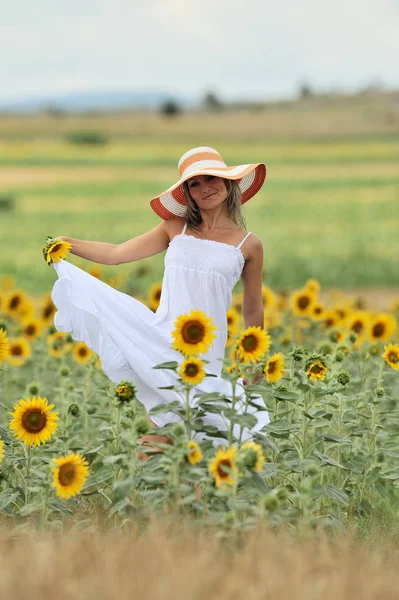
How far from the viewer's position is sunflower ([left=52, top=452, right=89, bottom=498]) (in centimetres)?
361

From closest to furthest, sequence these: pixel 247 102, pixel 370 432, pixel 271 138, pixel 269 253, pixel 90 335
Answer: pixel 90 335, pixel 370 432, pixel 269 253, pixel 271 138, pixel 247 102

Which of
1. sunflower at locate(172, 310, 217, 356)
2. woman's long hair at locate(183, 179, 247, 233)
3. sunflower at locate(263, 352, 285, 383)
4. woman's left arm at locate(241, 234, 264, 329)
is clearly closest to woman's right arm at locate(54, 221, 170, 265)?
woman's long hair at locate(183, 179, 247, 233)

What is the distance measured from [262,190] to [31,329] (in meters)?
22.0

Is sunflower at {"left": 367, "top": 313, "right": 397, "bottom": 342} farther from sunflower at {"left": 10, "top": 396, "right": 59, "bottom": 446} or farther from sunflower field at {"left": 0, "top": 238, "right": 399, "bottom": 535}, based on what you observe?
sunflower at {"left": 10, "top": 396, "right": 59, "bottom": 446}

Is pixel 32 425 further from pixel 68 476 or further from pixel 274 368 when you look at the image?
pixel 274 368

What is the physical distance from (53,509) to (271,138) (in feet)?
139

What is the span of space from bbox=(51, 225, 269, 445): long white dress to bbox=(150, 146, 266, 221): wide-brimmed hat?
18cm

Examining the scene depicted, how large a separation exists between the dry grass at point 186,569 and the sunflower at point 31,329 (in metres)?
3.43

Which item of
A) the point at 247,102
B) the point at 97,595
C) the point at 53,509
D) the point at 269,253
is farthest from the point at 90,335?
the point at 247,102

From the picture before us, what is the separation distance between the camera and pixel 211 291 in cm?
439

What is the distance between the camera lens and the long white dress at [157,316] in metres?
4.25

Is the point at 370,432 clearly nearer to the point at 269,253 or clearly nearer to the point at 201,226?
the point at 201,226

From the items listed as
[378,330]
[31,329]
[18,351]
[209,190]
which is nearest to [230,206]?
[209,190]

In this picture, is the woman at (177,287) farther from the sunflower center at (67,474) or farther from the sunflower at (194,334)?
the sunflower center at (67,474)
